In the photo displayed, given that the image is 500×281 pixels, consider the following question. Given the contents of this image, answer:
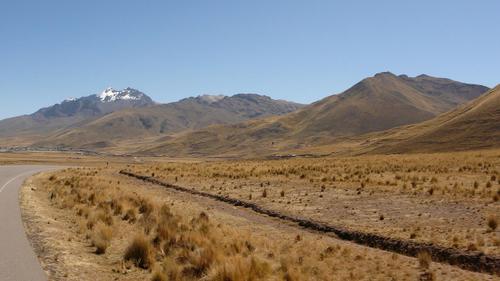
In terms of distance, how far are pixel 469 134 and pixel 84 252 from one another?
116 meters

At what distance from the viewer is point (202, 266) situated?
13.2 meters

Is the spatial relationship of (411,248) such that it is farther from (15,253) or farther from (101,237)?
(15,253)

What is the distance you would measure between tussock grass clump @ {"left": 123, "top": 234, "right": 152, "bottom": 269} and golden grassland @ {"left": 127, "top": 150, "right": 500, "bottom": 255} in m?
9.73

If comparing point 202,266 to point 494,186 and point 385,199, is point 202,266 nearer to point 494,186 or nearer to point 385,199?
point 385,199

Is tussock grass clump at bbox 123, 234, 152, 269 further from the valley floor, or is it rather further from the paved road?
the paved road

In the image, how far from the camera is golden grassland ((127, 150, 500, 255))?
1958cm

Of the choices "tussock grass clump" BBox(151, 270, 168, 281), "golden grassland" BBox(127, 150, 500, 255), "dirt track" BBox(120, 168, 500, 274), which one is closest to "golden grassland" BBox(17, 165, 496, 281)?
"tussock grass clump" BBox(151, 270, 168, 281)

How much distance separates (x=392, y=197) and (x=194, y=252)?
18615 mm

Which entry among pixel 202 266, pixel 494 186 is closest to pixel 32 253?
pixel 202 266

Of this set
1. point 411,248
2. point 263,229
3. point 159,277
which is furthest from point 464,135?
point 159,277

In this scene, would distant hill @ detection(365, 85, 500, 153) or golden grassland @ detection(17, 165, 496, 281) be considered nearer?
golden grassland @ detection(17, 165, 496, 281)

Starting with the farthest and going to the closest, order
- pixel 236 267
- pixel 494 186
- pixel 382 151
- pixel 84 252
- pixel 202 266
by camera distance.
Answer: pixel 382 151 → pixel 494 186 → pixel 84 252 → pixel 202 266 → pixel 236 267

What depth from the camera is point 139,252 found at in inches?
579

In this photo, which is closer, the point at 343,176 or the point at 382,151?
the point at 343,176
